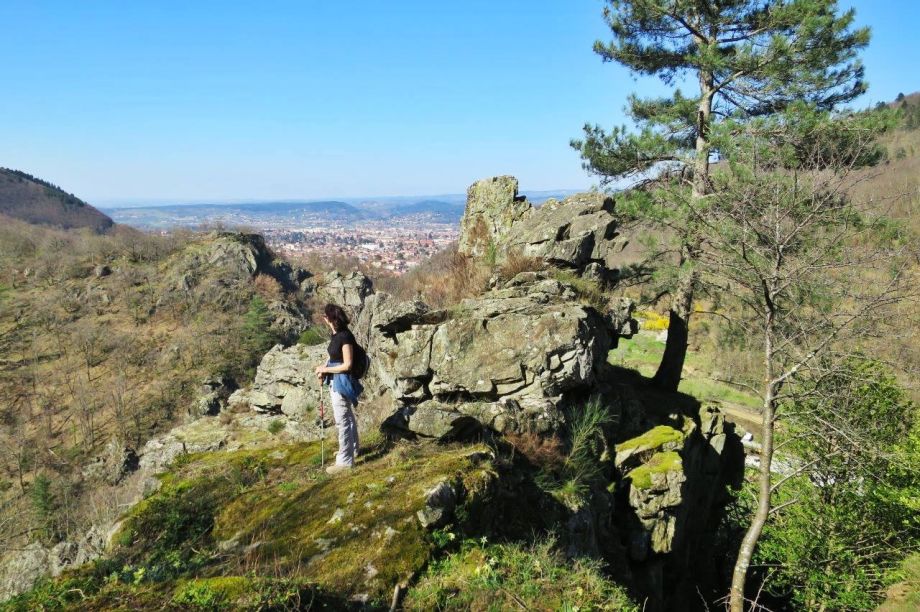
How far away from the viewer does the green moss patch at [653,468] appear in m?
8.52

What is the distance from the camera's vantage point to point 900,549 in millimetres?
10078

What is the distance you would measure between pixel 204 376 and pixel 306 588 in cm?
4844

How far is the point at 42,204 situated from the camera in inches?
5935

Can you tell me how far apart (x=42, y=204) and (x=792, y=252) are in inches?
7809

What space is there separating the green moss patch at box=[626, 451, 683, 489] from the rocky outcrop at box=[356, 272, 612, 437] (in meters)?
1.71

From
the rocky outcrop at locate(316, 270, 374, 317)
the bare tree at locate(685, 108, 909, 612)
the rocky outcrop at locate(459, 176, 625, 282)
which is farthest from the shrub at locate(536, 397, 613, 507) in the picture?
the rocky outcrop at locate(316, 270, 374, 317)

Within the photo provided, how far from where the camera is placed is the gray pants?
5965 mm

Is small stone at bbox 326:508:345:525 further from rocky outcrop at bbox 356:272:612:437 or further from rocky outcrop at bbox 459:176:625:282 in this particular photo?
rocky outcrop at bbox 459:176:625:282

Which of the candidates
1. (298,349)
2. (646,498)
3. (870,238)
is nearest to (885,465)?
(870,238)

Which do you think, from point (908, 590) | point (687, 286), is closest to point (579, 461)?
point (687, 286)

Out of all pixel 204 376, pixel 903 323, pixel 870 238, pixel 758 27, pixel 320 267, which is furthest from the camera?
pixel 320 267

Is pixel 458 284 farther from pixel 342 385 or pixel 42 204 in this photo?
pixel 42 204

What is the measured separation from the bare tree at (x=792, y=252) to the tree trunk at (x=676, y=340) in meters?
1.96

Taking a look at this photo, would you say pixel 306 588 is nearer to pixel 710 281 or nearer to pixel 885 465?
pixel 710 281
